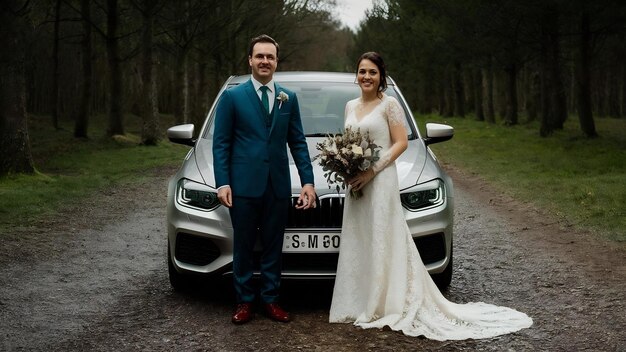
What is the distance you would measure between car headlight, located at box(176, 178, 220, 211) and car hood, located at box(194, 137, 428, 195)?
0.06 meters

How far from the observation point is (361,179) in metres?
5.20

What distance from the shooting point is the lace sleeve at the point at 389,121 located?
525cm

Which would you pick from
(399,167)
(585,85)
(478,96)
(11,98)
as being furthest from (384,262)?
(478,96)

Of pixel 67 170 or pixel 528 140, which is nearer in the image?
pixel 67 170

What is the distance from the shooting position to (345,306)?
17.0 ft

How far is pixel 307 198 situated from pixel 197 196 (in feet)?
2.89

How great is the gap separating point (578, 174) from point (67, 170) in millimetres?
10925

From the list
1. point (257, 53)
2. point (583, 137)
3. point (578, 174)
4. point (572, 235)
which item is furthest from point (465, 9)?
point (257, 53)

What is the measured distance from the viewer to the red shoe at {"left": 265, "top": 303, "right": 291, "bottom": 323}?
203 inches

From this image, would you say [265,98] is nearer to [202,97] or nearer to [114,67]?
[114,67]

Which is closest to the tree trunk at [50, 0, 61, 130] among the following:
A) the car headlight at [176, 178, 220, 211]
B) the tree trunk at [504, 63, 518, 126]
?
the tree trunk at [504, 63, 518, 126]

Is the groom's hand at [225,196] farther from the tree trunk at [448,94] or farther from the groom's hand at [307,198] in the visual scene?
the tree trunk at [448,94]

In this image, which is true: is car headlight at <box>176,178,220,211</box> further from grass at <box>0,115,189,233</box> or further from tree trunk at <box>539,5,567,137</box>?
tree trunk at <box>539,5,567,137</box>

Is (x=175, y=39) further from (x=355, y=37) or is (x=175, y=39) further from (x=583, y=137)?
(x=355, y=37)
